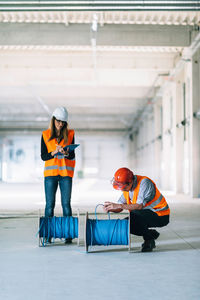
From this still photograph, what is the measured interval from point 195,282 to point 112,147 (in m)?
41.8

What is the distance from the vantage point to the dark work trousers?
4848 mm

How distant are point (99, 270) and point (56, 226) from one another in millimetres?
1295

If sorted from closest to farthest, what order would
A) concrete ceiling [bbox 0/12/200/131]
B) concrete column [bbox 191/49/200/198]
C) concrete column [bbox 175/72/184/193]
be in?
concrete ceiling [bbox 0/12/200/131]
concrete column [bbox 191/49/200/198]
concrete column [bbox 175/72/184/193]

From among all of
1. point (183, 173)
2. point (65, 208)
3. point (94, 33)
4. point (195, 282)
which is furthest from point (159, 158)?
point (195, 282)

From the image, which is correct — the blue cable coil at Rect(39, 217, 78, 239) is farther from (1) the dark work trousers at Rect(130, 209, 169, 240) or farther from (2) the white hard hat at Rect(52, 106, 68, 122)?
(2) the white hard hat at Rect(52, 106, 68, 122)

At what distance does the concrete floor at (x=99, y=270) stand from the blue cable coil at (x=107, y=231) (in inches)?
6.1

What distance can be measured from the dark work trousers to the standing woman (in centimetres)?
95

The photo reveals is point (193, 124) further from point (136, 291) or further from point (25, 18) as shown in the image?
point (136, 291)

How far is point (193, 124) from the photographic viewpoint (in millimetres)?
15164

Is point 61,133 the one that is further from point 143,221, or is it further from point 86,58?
point 86,58

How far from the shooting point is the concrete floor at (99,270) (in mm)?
3125

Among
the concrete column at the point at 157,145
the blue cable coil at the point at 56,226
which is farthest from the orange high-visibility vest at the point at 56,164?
the concrete column at the point at 157,145

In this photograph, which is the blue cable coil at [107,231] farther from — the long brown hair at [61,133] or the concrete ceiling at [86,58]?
the concrete ceiling at [86,58]

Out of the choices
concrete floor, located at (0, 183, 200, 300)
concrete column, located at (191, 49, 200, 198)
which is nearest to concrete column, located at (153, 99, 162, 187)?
concrete column, located at (191, 49, 200, 198)
